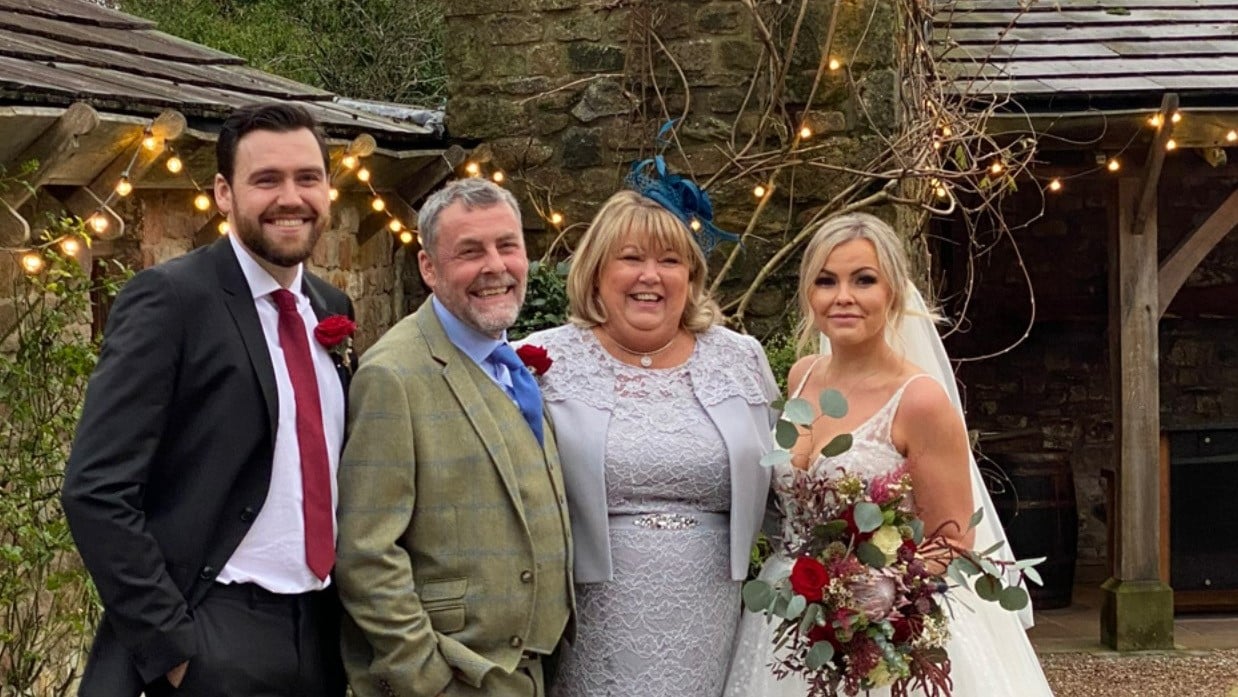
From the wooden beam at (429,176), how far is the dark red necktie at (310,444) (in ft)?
13.1

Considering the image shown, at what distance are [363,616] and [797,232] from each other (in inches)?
163

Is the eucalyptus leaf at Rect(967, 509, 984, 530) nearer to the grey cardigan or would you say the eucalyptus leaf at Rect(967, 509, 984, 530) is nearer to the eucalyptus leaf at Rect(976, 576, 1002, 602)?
the eucalyptus leaf at Rect(976, 576, 1002, 602)

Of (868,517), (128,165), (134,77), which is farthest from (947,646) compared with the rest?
(134,77)

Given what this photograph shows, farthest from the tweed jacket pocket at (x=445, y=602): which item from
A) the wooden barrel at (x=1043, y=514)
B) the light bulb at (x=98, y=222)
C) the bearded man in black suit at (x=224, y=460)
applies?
the wooden barrel at (x=1043, y=514)

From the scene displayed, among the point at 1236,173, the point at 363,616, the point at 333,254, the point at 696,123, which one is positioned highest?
the point at 1236,173

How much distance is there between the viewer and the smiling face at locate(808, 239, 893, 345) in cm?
319

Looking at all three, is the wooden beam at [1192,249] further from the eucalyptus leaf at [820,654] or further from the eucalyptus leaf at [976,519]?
the eucalyptus leaf at [820,654]

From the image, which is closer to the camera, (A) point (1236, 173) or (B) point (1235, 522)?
(B) point (1235, 522)

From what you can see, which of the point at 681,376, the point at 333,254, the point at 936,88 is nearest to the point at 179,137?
the point at 333,254

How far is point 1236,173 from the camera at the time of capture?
10.3 m

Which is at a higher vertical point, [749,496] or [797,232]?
[797,232]

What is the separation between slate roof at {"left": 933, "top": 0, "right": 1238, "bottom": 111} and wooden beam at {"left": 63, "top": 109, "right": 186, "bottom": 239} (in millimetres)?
3921

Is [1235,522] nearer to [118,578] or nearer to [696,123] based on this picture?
[696,123]

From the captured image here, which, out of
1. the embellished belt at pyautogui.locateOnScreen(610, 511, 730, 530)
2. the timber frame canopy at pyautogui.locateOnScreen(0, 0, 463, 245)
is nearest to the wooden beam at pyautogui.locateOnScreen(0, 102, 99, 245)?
the timber frame canopy at pyautogui.locateOnScreen(0, 0, 463, 245)
